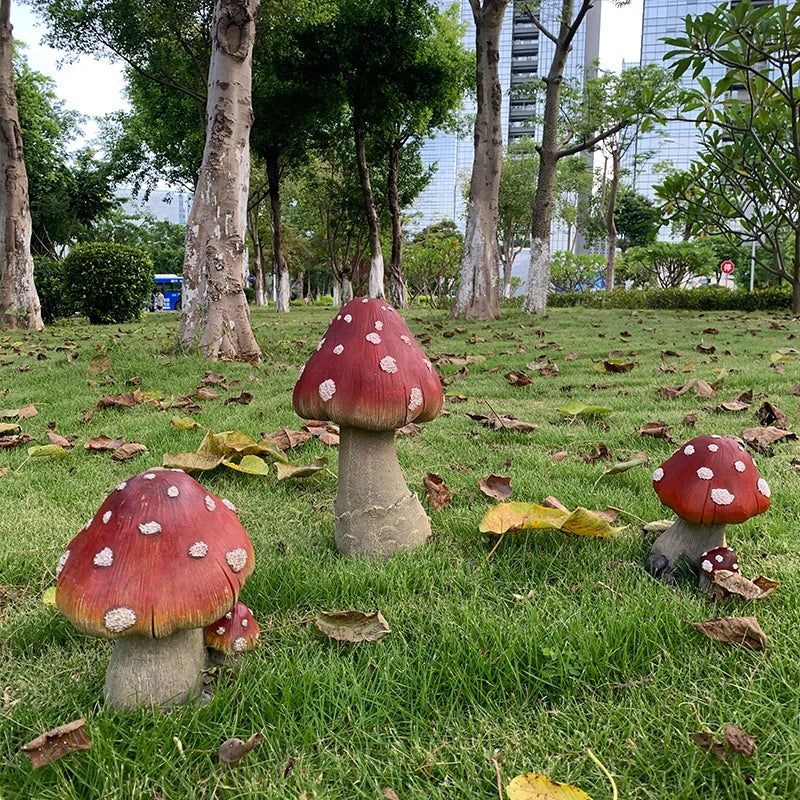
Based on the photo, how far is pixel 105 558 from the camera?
125 centimetres

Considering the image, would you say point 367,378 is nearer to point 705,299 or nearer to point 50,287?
point 50,287

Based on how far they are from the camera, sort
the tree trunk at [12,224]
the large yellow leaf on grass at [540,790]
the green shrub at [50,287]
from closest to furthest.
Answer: the large yellow leaf on grass at [540,790] < the tree trunk at [12,224] < the green shrub at [50,287]

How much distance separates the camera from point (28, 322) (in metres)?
11.8

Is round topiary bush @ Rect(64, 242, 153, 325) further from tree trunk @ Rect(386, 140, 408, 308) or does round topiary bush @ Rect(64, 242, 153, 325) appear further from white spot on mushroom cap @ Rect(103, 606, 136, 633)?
white spot on mushroom cap @ Rect(103, 606, 136, 633)

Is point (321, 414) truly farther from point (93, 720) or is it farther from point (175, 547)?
point (93, 720)

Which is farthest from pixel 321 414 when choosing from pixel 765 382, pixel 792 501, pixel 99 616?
pixel 765 382

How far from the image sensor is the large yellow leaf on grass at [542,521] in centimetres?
196

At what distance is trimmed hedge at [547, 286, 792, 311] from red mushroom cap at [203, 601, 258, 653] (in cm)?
1797

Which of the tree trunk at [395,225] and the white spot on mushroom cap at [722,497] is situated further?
the tree trunk at [395,225]

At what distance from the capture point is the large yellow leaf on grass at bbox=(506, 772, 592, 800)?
1.12m

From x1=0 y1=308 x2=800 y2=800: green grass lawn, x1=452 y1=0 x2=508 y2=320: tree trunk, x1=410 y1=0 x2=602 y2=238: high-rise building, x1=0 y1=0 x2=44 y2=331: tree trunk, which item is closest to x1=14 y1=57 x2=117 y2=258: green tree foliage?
x1=0 y1=0 x2=44 y2=331: tree trunk

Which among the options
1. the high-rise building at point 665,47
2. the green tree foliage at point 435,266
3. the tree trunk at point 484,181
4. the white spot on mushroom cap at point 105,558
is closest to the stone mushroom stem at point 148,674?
the white spot on mushroom cap at point 105,558

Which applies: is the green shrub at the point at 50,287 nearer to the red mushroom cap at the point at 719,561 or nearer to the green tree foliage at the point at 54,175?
the green tree foliage at the point at 54,175

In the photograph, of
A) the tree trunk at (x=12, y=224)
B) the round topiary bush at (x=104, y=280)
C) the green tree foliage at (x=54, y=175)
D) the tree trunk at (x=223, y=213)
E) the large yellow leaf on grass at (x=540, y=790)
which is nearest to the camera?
the large yellow leaf on grass at (x=540, y=790)
